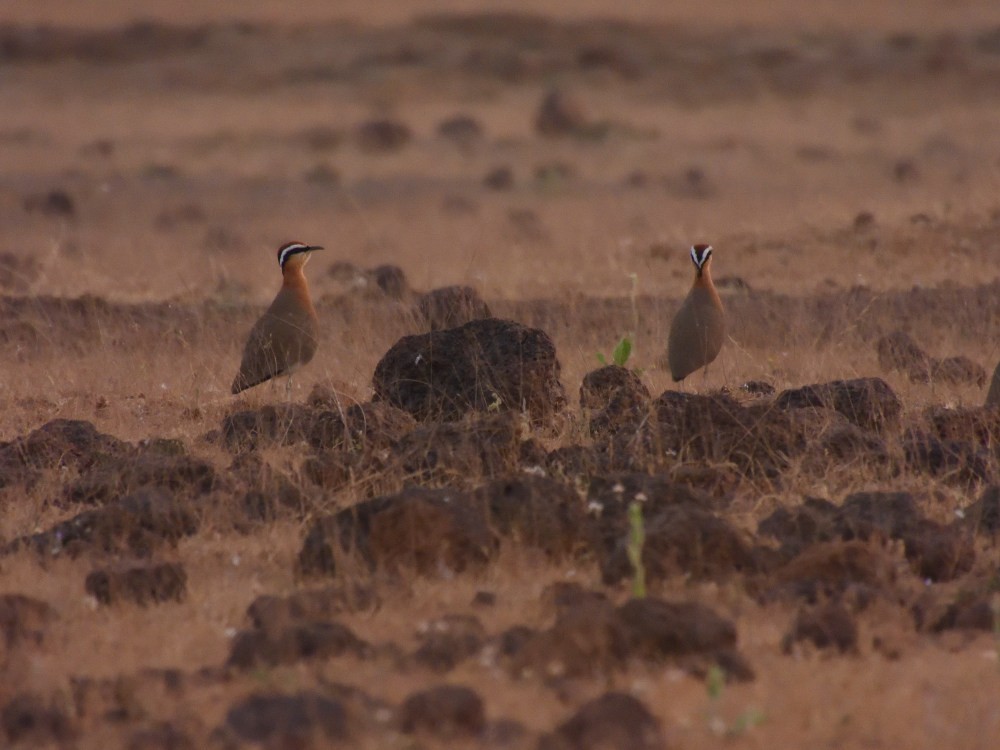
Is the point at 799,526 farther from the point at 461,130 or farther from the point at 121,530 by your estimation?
the point at 461,130

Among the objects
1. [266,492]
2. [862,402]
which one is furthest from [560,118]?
[266,492]

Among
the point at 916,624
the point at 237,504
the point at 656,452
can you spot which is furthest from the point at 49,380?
the point at 916,624

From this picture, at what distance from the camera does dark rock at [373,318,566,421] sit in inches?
310

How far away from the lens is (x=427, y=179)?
23.9m

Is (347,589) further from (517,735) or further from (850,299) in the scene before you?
(850,299)

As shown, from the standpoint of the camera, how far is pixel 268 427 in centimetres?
758

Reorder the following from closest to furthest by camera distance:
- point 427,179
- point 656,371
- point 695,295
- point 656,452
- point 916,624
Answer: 1. point 916,624
2. point 656,452
3. point 695,295
4. point 656,371
5. point 427,179

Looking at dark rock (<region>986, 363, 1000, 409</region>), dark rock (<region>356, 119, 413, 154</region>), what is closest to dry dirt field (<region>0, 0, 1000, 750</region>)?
dark rock (<region>986, 363, 1000, 409</region>)

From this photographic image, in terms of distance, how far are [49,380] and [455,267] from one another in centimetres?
605

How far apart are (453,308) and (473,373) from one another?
245 centimetres

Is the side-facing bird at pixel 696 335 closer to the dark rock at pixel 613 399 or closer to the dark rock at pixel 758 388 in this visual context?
the dark rock at pixel 758 388

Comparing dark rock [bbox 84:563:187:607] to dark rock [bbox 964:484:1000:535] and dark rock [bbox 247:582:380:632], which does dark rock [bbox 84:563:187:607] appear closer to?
dark rock [bbox 247:582:380:632]

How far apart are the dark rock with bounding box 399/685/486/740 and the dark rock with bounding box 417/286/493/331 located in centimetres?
613

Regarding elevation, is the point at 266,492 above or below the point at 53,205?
below
